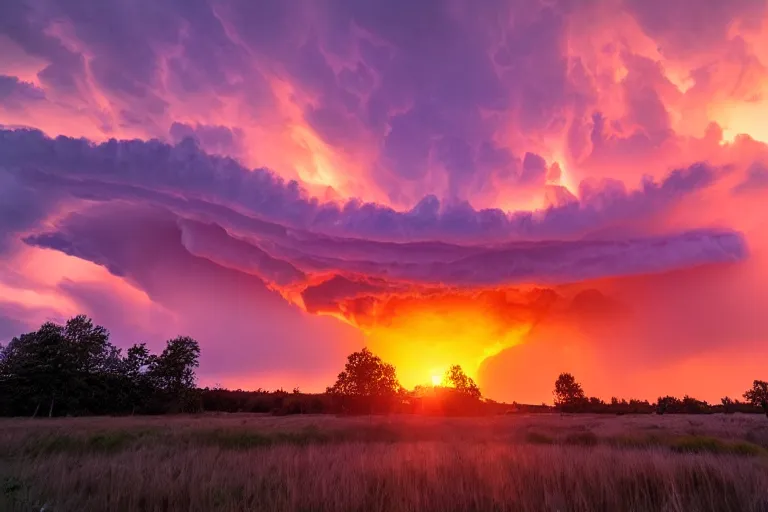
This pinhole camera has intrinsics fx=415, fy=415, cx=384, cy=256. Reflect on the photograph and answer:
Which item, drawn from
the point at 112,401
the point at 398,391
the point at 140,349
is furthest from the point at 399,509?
the point at 398,391

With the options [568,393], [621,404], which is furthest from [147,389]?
[621,404]

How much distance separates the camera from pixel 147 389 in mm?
76000

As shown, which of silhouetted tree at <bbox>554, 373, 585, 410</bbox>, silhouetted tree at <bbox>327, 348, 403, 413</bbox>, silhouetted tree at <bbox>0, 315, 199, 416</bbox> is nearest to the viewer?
silhouetted tree at <bbox>0, 315, 199, 416</bbox>

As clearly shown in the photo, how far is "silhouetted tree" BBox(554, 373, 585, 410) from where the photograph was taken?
123312 millimetres

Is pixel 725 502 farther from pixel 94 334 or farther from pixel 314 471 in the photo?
pixel 94 334

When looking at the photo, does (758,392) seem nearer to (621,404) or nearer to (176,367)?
(621,404)

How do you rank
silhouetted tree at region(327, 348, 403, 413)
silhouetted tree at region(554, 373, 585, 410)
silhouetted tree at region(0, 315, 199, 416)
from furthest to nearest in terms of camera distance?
silhouetted tree at region(554, 373, 585, 410) → silhouetted tree at region(327, 348, 403, 413) → silhouetted tree at region(0, 315, 199, 416)

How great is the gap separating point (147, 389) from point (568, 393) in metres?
112

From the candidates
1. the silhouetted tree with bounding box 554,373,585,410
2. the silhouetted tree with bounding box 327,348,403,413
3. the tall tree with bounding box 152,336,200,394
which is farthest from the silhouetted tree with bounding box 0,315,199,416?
the silhouetted tree with bounding box 554,373,585,410

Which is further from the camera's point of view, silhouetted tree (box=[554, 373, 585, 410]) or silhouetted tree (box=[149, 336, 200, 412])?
silhouetted tree (box=[554, 373, 585, 410])

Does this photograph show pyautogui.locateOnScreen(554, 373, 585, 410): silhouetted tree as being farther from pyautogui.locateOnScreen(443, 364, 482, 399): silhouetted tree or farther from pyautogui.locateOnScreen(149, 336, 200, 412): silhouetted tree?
pyautogui.locateOnScreen(149, 336, 200, 412): silhouetted tree

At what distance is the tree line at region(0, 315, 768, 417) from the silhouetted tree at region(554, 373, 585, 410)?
68.0 ft

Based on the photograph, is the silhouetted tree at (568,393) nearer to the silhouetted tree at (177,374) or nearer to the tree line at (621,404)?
the tree line at (621,404)

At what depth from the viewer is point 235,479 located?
733cm
